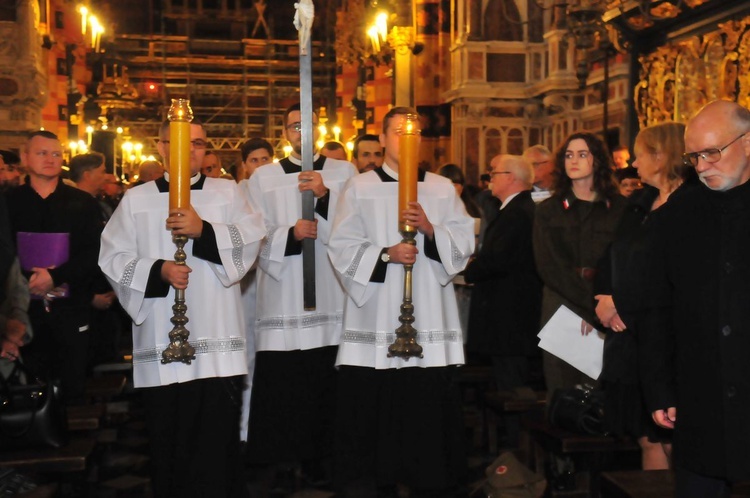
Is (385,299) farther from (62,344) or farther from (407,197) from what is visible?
(62,344)

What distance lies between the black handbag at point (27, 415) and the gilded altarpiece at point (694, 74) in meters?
6.69

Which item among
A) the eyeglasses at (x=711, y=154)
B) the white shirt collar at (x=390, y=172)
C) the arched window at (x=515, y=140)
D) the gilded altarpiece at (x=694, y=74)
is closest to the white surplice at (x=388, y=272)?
the white shirt collar at (x=390, y=172)

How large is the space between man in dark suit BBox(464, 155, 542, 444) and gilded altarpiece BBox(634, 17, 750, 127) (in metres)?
3.28

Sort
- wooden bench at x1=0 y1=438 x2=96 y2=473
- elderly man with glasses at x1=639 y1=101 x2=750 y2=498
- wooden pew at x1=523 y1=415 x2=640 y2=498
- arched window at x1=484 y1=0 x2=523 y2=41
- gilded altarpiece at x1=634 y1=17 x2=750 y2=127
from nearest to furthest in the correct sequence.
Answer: elderly man with glasses at x1=639 y1=101 x2=750 y2=498 → wooden bench at x1=0 y1=438 x2=96 y2=473 → wooden pew at x1=523 y1=415 x2=640 y2=498 → gilded altarpiece at x1=634 y1=17 x2=750 y2=127 → arched window at x1=484 y1=0 x2=523 y2=41

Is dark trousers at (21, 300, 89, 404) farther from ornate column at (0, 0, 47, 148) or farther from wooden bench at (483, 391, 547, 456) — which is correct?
ornate column at (0, 0, 47, 148)

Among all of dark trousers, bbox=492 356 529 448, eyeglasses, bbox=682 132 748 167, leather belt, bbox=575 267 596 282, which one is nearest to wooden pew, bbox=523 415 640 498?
leather belt, bbox=575 267 596 282

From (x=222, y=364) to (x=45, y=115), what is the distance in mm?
21495

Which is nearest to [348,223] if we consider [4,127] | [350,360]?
[350,360]

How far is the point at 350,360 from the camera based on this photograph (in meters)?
5.52

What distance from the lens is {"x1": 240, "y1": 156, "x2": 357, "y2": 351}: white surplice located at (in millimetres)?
6375

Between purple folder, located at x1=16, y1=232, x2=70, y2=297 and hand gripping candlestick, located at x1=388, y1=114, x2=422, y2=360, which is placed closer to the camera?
hand gripping candlestick, located at x1=388, y1=114, x2=422, y2=360

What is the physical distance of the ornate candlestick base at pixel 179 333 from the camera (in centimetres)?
451

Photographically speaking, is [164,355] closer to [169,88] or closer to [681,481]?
[681,481]

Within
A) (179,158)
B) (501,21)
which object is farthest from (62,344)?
(501,21)
